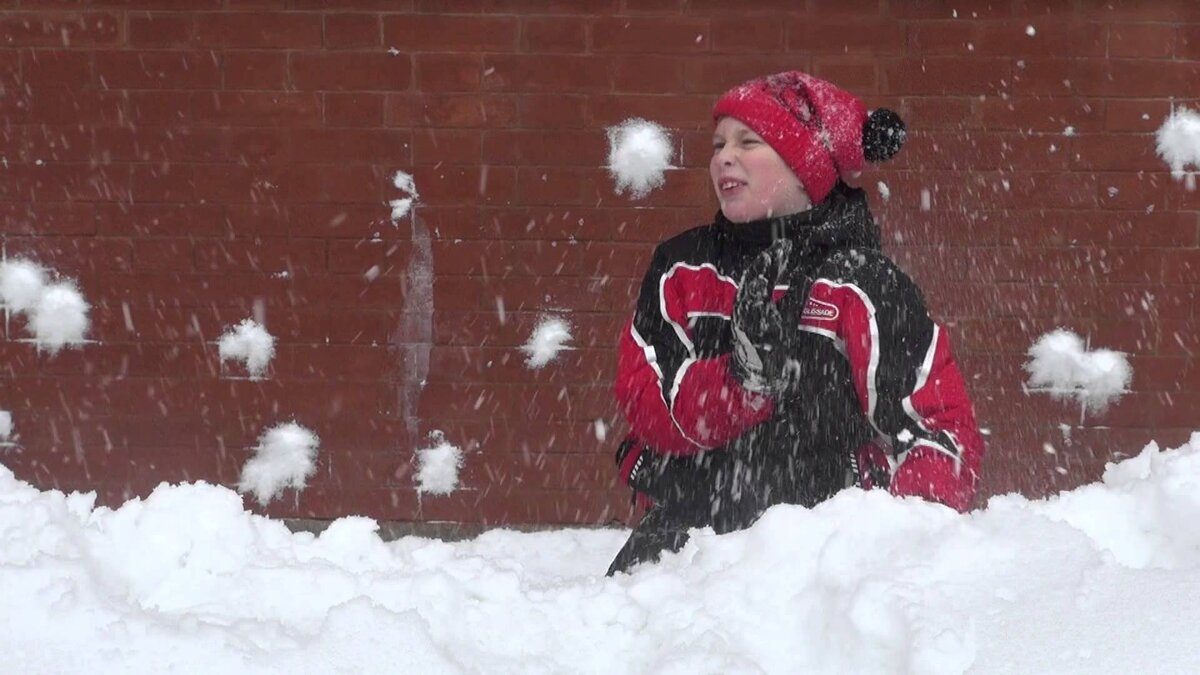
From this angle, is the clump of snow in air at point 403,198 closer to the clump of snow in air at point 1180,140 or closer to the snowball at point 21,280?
the snowball at point 21,280

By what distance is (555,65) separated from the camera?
4887mm

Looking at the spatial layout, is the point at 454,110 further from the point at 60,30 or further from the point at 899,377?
the point at 899,377

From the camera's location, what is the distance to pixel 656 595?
194cm

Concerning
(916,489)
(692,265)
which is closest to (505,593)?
(916,489)

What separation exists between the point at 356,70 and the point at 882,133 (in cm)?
253

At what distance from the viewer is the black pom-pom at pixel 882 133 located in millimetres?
2930

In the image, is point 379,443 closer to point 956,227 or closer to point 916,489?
point 956,227

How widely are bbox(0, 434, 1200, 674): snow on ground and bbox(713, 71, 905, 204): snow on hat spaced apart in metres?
1.00

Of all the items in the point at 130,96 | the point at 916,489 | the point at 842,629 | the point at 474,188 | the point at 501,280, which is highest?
the point at 130,96

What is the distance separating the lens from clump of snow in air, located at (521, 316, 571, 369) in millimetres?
4973

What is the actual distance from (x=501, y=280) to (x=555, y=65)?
0.81 meters

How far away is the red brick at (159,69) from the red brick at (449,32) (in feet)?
2.17

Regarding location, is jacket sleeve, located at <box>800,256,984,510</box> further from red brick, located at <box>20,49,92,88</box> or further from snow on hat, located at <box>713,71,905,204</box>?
red brick, located at <box>20,49,92,88</box>

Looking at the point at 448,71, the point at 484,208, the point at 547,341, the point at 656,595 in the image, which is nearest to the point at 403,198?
the point at 484,208
